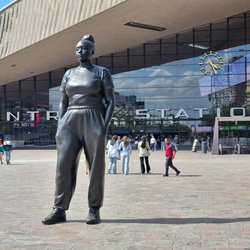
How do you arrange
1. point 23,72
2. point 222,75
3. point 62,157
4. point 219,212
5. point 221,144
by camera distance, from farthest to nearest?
point 23,72 < point 222,75 < point 221,144 < point 219,212 < point 62,157

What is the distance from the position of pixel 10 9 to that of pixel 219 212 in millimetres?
26306

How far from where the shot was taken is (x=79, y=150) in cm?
629

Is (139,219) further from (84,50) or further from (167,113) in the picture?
(167,113)

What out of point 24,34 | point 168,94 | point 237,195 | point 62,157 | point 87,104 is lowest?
point 237,195

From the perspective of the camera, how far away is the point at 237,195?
29.2ft

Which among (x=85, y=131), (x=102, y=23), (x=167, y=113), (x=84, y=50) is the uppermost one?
(x=102, y=23)

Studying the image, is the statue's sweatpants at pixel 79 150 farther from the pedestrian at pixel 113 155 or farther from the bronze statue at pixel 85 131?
the pedestrian at pixel 113 155

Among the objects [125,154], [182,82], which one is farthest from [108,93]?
[182,82]

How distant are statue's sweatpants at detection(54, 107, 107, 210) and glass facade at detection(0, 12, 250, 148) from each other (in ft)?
99.5

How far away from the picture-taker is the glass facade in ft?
116

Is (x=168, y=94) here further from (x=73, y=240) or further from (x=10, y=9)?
(x=73, y=240)

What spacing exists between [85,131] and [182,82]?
103 feet

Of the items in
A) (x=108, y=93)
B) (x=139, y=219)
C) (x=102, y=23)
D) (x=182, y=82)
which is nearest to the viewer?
(x=108, y=93)

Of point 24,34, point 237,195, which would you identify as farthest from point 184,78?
point 237,195
